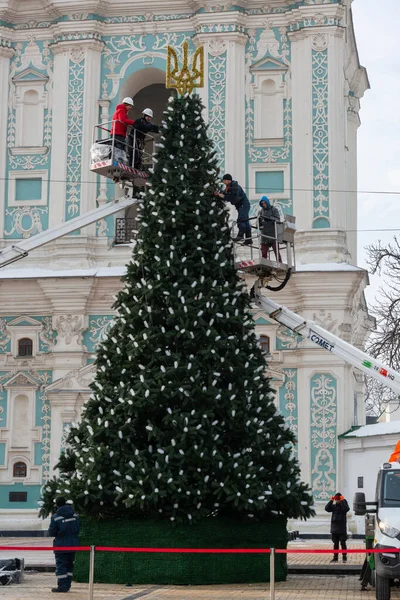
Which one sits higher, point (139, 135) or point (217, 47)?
point (217, 47)

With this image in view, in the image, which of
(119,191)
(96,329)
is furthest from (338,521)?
(119,191)

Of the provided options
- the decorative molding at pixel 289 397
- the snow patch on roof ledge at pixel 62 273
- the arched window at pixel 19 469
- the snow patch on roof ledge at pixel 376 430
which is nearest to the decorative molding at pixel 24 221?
the snow patch on roof ledge at pixel 62 273

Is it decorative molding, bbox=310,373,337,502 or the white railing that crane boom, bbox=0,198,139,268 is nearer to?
the white railing

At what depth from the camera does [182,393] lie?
650 inches

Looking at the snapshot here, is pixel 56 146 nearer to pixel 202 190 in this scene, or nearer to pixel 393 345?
pixel 393 345

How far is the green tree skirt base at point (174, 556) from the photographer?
53.7ft

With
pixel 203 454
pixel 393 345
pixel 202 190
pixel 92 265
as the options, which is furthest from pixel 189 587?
pixel 92 265

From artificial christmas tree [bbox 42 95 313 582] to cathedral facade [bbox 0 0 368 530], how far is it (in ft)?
39.7

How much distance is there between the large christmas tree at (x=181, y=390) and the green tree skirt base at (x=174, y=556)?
19cm

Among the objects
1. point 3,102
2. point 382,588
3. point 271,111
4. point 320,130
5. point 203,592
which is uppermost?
point 3,102

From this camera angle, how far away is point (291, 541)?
27.5 metres

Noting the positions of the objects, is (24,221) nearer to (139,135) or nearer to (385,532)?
(139,135)

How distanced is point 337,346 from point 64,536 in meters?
5.18

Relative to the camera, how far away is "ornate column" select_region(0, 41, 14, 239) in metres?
32.0
